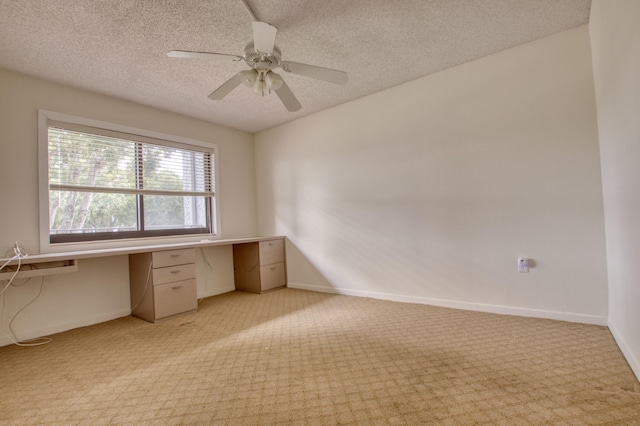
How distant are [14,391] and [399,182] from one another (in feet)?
10.8

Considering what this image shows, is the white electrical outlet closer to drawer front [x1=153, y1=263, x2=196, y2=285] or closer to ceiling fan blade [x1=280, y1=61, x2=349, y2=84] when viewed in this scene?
ceiling fan blade [x1=280, y1=61, x2=349, y2=84]

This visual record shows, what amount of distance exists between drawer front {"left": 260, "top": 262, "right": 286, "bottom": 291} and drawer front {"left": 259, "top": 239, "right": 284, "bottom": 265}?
0.23ft

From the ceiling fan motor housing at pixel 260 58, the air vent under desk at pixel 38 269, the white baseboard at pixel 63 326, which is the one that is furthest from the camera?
the white baseboard at pixel 63 326

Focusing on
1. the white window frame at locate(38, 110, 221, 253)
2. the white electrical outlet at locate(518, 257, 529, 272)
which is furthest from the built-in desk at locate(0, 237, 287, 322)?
the white electrical outlet at locate(518, 257, 529, 272)

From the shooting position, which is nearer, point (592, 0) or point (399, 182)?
point (592, 0)

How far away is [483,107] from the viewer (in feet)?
8.77

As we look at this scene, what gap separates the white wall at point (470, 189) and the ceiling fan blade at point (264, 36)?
71.9 inches

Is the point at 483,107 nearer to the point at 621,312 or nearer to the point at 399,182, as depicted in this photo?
the point at 399,182

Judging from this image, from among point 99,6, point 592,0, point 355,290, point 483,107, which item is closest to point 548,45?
point 592,0

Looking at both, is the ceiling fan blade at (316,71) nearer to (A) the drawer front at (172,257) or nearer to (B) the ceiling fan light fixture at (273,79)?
(B) the ceiling fan light fixture at (273,79)

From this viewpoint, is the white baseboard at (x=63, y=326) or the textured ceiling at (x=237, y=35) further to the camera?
the white baseboard at (x=63, y=326)

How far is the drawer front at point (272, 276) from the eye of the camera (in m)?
3.90

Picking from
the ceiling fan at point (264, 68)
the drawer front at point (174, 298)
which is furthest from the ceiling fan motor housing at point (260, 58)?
the drawer front at point (174, 298)

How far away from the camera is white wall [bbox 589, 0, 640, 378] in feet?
4.77
